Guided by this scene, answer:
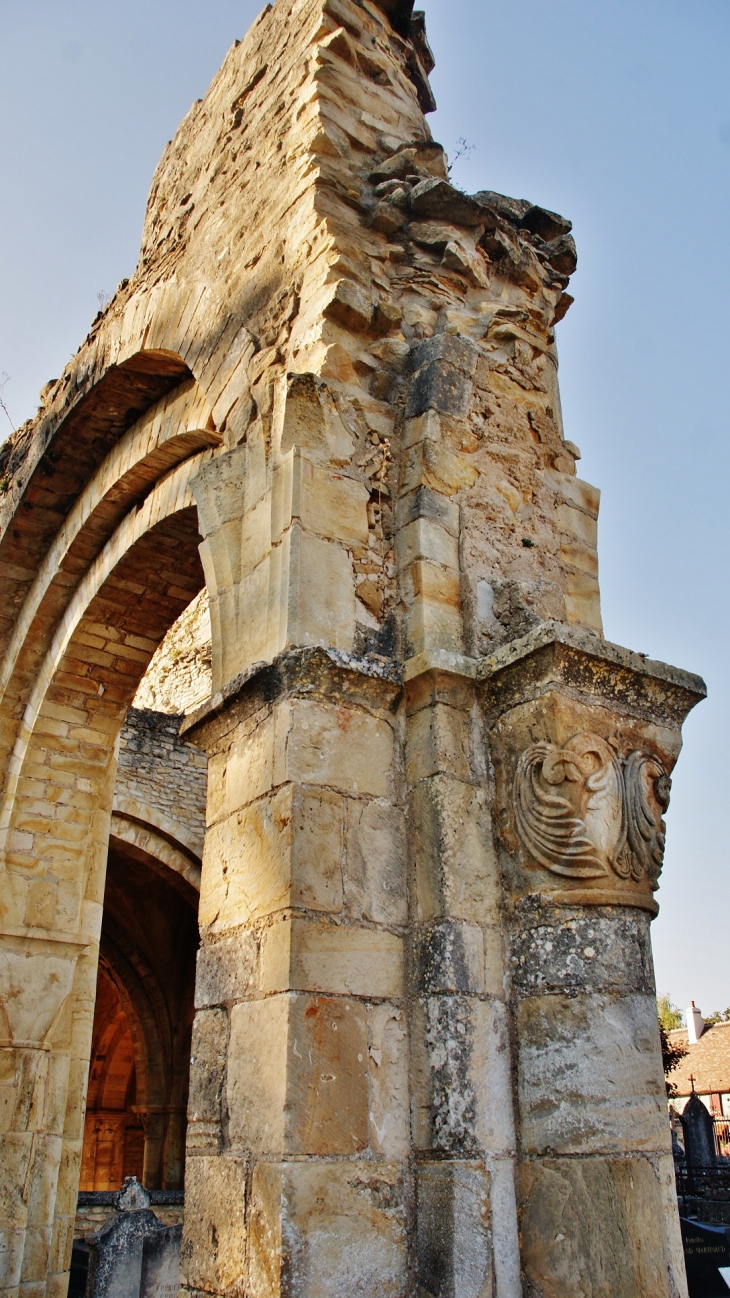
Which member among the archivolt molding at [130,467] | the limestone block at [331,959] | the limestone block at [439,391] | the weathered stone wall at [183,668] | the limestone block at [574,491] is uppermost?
the weathered stone wall at [183,668]

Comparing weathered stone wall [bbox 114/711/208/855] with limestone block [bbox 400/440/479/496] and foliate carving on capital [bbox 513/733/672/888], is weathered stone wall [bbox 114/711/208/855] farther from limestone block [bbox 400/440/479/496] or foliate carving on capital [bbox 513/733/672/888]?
foliate carving on capital [bbox 513/733/672/888]

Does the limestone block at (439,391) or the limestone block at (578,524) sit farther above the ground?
the limestone block at (439,391)

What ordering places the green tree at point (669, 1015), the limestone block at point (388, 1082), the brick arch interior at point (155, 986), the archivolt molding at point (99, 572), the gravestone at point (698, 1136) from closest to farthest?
the limestone block at point (388, 1082) < the archivolt molding at point (99, 572) < the brick arch interior at point (155, 986) < the gravestone at point (698, 1136) < the green tree at point (669, 1015)

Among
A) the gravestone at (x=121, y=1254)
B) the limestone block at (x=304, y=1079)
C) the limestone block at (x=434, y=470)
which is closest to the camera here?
the limestone block at (x=304, y=1079)

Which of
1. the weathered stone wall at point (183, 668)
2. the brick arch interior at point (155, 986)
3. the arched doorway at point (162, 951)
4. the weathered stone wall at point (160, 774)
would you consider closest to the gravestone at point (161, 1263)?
the weathered stone wall at point (160, 774)

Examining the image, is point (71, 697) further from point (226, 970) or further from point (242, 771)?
point (226, 970)

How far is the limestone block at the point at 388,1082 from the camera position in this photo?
7.38 feet

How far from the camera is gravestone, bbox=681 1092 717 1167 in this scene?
44.0 feet

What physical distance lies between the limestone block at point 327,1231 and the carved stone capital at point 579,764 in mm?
771

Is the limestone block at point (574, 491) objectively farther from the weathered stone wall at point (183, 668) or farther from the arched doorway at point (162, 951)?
the weathered stone wall at point (183, 668)

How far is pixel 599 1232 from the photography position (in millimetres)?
2092

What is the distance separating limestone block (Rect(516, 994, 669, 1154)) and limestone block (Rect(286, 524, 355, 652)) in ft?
3.55

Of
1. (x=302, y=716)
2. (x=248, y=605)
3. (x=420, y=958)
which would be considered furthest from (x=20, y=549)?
(x=420, y=958)

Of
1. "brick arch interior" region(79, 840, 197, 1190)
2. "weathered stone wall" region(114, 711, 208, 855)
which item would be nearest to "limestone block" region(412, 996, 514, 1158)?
"weathered stone wall" region(114, 711, 208, 855)
